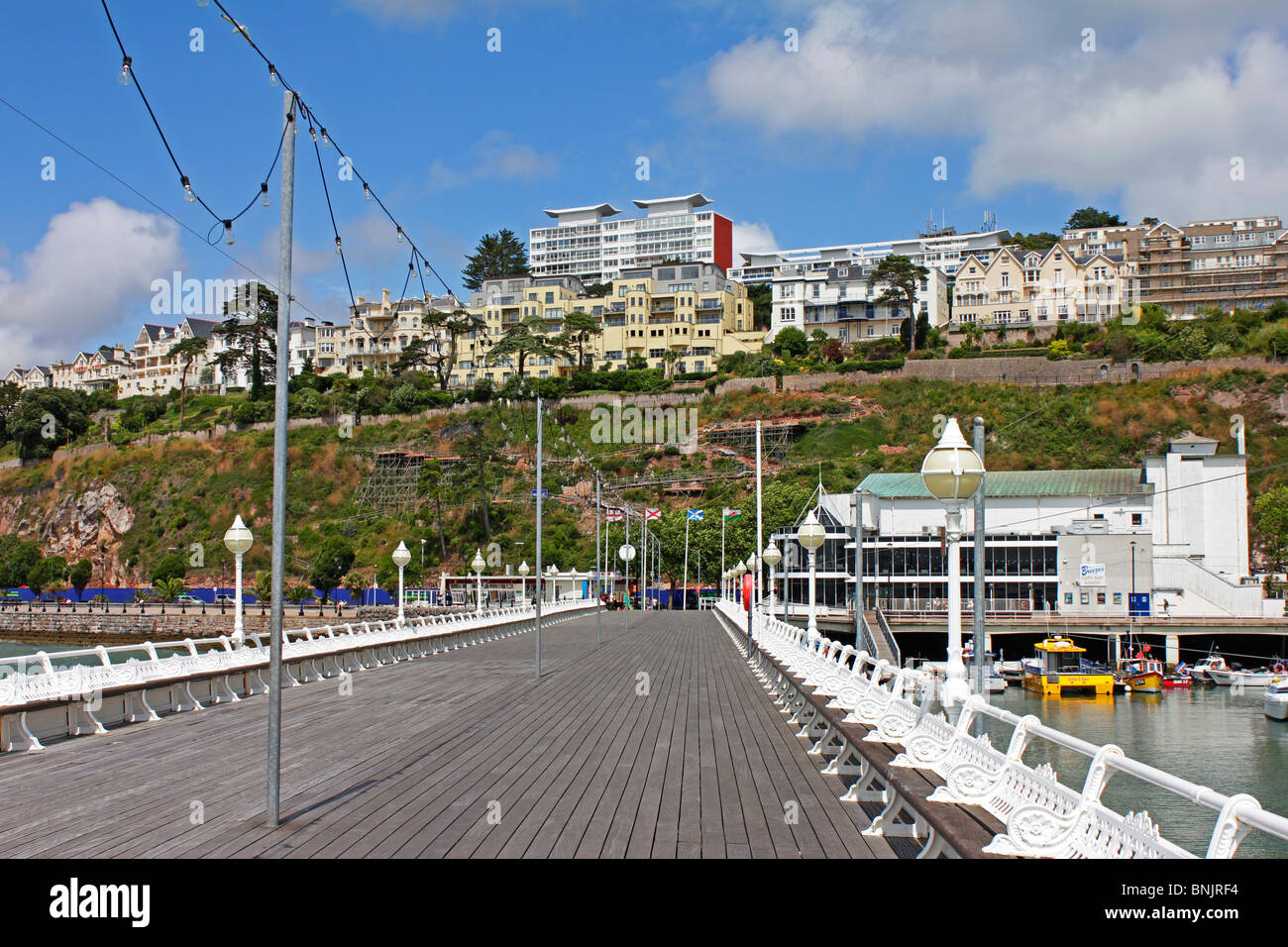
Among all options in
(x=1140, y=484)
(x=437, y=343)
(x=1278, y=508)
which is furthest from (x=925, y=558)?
(x=437, y=343)

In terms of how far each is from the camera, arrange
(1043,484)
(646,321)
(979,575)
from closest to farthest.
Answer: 1. (979,575)
2. (1043,484)
3. (646,321)

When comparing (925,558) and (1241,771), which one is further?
(925,558)

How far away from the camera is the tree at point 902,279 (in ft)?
343

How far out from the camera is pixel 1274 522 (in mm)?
67250

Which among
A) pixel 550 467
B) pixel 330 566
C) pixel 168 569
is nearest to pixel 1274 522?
pixel 550 467

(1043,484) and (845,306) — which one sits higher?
(845,306)

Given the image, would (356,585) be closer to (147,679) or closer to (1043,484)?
(1043,484)

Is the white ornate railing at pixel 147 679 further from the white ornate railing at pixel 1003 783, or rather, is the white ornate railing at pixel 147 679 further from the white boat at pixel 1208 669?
the white boat at pixel 1208 669

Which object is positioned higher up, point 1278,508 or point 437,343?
point 437,343

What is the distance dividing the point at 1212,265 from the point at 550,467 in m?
76.9

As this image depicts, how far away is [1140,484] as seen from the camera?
213ft
